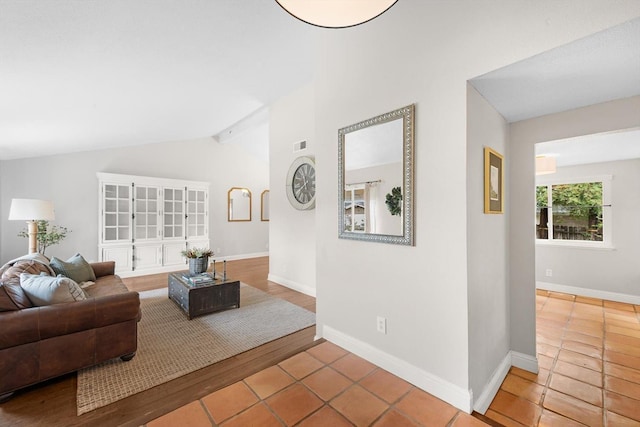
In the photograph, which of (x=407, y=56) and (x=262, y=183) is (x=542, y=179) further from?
(x=262, y=183)

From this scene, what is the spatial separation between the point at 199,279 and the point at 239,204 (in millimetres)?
4286

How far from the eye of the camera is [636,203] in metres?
3.73

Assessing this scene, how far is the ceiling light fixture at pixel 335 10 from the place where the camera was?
1.05m

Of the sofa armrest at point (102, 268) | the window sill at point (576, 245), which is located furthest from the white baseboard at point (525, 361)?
the sofa armrest at point (102, 268)

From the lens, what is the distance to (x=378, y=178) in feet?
6.74

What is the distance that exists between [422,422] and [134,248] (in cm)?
589

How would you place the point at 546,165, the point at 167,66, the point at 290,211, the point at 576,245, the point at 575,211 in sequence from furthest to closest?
the point at 290,211
the point at 575,211
the point at 576,245
the point at 546,165
the point at 167,66

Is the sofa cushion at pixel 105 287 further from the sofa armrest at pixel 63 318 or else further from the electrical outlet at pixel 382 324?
the electrical outlet at pixel 382 324

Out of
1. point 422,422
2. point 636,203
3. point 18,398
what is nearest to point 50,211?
point 18,398

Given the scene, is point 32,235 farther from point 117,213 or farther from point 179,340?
point 179,340

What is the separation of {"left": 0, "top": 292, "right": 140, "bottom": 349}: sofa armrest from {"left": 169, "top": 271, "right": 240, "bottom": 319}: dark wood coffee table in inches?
33.9

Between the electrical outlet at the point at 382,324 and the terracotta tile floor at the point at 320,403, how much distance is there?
0.29m

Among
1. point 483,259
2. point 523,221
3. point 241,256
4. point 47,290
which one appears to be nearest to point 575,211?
point 523,221

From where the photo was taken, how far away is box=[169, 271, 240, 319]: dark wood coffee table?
3.10m
